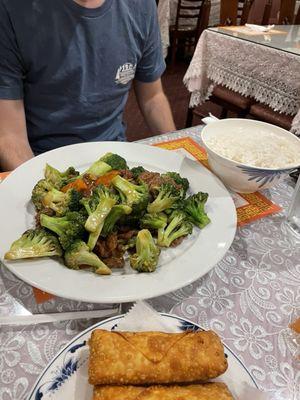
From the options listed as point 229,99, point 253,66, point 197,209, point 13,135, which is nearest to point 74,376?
point 197,209

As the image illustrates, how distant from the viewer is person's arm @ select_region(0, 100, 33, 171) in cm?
156

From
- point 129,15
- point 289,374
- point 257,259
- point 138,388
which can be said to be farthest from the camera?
point 129,15

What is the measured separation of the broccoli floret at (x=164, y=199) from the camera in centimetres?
107

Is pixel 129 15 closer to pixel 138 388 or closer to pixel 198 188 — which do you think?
pixel 198 188

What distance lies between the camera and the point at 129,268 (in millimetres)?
947

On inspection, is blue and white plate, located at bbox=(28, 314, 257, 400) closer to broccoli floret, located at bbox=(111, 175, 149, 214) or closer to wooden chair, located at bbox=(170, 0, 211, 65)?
broccoli floret, located at bbox=(111, 175, 149, 214)

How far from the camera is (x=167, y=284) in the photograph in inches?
34.1

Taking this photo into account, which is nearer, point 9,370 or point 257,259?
point 9,370

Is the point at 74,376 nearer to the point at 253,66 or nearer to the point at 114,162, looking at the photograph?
the point at 114,162

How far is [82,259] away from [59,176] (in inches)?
16.0

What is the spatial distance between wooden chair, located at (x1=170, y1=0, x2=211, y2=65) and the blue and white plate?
652 centimetres

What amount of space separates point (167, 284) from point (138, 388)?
0.27 metres

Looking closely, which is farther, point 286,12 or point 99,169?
point 286,12

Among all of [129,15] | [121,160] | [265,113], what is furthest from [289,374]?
[265,113]
